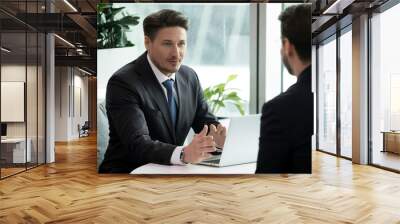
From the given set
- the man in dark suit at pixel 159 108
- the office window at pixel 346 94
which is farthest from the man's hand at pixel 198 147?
the office window at pixel 346 94

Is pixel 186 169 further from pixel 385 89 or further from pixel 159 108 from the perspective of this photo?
pixel 385 89

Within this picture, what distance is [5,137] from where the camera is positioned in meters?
6.73

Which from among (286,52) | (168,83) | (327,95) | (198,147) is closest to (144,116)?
(168,83)

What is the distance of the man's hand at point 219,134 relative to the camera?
19.3 feet

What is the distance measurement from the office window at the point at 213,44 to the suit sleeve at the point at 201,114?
104mm

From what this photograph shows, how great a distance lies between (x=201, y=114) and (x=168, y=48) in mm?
1030

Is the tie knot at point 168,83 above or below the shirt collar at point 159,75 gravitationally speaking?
below

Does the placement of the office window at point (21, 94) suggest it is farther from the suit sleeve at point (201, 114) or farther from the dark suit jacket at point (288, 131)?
the dark suit jacket at point (288, 131)

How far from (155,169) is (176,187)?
16.1 inches

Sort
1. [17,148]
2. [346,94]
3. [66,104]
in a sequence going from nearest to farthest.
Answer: [17,148]
[346,94]
[66,104]

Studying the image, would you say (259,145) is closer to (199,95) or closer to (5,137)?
(199,95)

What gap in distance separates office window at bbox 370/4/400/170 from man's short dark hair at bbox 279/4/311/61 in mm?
2270

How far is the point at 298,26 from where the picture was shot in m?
6.17

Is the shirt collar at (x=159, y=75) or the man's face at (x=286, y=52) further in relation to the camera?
the man's face at (x=286, y=52)
